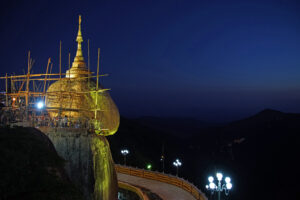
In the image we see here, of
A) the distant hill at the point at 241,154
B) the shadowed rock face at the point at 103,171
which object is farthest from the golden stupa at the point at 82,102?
the distant hill at the point at 241,154

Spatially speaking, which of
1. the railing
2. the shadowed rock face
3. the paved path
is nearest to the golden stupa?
the shadowed rock face

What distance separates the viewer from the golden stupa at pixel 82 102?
15570 millimetres

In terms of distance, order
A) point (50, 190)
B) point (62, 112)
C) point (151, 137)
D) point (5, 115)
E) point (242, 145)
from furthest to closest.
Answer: point (151, 137), point (242, 145), point (62, 112), point (5, 115), point (50, 190)

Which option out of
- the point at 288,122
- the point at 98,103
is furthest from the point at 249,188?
the point at 98,103

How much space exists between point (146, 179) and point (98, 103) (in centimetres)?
869

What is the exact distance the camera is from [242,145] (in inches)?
Answer: 2758

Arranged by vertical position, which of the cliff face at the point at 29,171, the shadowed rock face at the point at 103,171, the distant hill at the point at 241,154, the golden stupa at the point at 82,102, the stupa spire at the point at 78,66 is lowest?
the distant hill at the point at 241,154

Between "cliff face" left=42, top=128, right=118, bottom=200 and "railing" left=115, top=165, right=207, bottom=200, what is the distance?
615cm

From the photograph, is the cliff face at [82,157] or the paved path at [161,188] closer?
the cliff face at [82,157]

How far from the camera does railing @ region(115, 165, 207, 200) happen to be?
16.9 metres

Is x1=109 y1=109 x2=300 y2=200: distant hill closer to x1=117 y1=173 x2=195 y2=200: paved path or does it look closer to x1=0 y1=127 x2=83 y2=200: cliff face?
x1=117 y1=173 x2=195 y2=200: paved path

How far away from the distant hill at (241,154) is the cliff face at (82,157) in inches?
1089

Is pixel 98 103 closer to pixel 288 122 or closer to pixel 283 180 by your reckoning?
pixel 283 180

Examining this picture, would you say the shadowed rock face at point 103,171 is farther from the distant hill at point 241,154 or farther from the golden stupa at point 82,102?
the distant hill at point 241,154
